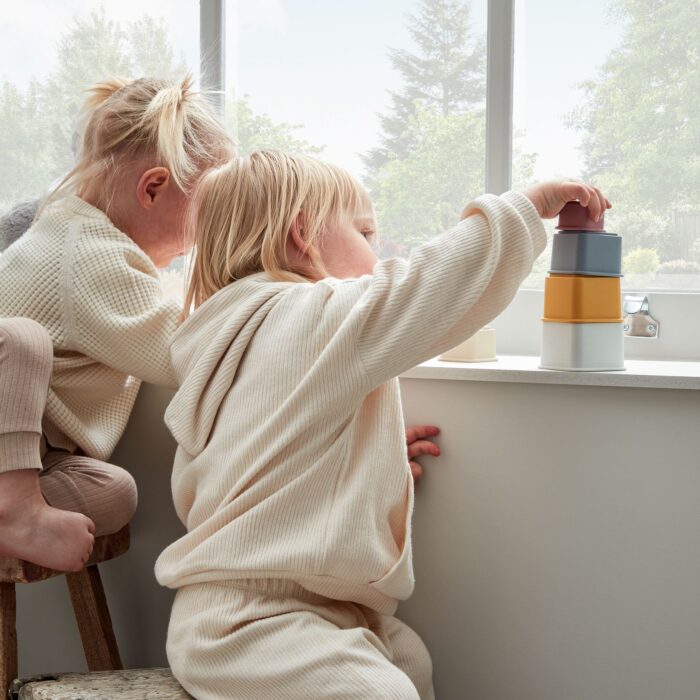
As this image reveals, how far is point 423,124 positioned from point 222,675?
903 mm

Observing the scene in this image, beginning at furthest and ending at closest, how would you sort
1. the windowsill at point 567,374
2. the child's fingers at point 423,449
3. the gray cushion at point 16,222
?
the gray cushion at point 16,222 < the child's fingers at point 423,449 < the windowsill at point 567,374

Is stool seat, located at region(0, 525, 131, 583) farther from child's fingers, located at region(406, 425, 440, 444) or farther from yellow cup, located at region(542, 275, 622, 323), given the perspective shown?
yellow cup, located at region(542, 275, 622, 323)

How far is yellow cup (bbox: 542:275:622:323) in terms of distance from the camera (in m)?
1.10

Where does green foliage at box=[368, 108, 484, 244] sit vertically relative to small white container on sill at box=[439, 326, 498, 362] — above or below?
above

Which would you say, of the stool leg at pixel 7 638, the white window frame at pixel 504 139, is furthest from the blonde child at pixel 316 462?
the white window frame at pixel 504 139

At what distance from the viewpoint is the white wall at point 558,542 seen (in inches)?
41.2

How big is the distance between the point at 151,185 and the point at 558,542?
707 mm

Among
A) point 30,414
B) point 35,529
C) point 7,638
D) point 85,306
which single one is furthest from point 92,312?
point 7,638

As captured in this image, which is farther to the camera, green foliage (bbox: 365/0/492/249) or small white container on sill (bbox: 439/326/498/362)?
green foliage (bbox: 365/0/492/249)

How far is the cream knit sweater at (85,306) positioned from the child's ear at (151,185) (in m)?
0.06

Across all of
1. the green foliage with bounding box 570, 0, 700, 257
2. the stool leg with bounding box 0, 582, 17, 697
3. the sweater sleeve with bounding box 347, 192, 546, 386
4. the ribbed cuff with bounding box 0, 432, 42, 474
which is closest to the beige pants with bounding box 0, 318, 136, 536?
the ribbed cuff with bounding box 0, 432, 42, 474

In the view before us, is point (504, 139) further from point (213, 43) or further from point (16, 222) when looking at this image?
point (16, 222)

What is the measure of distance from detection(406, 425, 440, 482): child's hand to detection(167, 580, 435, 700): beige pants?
201 millimetres

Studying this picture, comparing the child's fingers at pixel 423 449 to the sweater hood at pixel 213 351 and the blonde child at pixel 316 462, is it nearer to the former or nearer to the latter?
the blonde child at pixel 316 462
